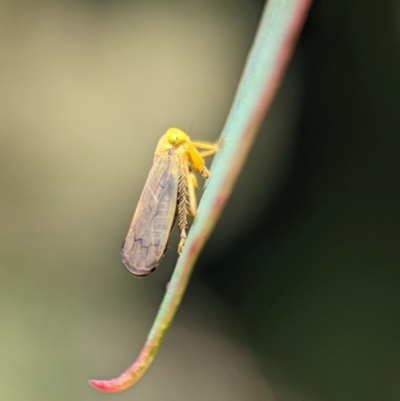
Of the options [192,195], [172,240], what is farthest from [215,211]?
[172,240]

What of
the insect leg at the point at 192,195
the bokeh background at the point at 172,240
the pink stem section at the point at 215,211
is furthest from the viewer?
the bokeh background at the point at 172,240

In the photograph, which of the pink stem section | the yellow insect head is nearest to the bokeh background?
the yellow insect head

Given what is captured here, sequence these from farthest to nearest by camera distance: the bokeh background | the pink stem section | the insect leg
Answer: the bokeh background
the insect leg
the pink stem section

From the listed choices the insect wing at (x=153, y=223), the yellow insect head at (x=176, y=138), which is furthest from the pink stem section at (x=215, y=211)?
the yellow insect head at (x=176, y=138)

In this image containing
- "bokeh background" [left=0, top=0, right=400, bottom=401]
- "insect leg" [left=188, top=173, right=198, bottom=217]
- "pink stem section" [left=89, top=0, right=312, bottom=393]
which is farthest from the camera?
"bokeh background" [left=0, top=0, right=400, bottom=401]

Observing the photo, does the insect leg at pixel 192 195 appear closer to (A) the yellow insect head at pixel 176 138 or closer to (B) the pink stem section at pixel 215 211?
(A) the yellow insect head at pixel 176 138

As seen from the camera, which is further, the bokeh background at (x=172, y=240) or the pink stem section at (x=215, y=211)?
the bokeh background at (x=172, y=240)

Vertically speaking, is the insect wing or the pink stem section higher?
the pink stem section

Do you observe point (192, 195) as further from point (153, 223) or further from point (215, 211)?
point (215, 211)

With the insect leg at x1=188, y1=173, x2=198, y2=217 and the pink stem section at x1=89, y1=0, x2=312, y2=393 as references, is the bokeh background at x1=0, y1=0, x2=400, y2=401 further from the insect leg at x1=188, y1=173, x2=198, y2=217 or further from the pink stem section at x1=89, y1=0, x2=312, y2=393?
the pink stem section at x1=89, y1=0, x2=312, y2=393

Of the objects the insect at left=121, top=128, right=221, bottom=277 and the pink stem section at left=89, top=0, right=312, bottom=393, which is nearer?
the pink stem section at left=89, top=0, right=312, bottom=393
